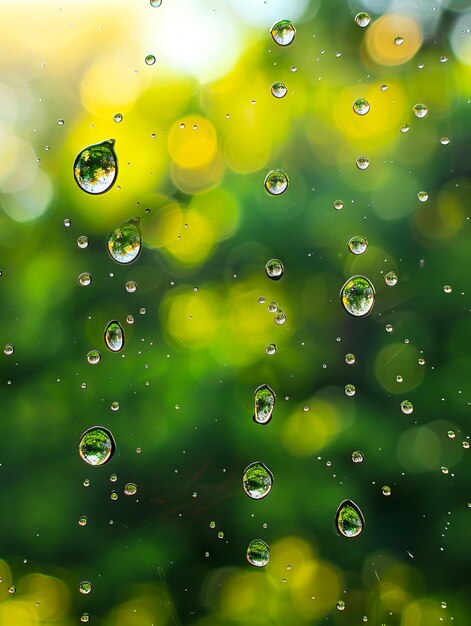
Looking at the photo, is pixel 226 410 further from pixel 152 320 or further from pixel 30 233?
pixel 30 233

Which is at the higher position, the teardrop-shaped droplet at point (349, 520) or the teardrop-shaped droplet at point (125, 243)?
the teardrop-shaped droplet at point (125, 243)

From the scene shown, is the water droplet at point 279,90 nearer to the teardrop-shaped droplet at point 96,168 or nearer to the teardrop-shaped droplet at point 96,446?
the teardrop-shaped droplet at point 96,168

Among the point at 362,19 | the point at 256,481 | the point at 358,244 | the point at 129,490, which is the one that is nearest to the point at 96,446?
the point at 129,490

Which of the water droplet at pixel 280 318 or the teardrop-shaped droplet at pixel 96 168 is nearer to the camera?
the teardrop-shaped droplet at pixel 96 168

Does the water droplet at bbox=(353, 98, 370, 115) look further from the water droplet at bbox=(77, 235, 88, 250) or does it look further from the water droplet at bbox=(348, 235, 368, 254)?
the water droplet at bbox=(77, 235, 88, 250)

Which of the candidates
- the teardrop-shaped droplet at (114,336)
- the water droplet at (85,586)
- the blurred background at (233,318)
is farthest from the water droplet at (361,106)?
the water droplet at (85,586)

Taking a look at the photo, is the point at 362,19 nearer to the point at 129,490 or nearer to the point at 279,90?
the point at 279,90

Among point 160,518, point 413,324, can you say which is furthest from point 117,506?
point 413,324
